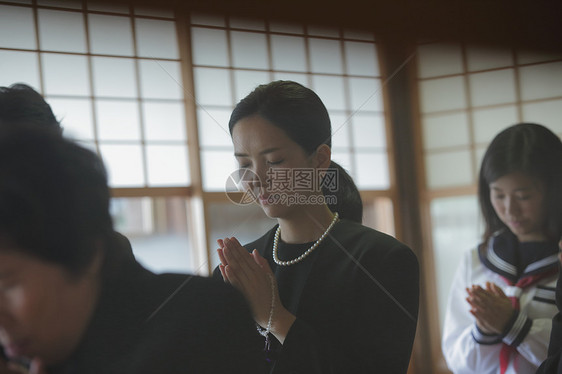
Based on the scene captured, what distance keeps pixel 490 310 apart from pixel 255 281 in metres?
0.60

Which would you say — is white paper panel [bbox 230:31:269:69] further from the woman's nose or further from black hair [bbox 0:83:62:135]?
the woman's nose

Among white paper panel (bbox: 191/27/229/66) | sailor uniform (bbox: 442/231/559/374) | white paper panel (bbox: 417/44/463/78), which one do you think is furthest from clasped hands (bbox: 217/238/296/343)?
white paper panel (bbox: 417/44/463/78)

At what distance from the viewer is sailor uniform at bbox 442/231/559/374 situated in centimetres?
109

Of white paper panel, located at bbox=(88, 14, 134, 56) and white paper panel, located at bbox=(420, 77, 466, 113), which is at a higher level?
white paper panel, located at bbox=(88, 14, 134, 56)

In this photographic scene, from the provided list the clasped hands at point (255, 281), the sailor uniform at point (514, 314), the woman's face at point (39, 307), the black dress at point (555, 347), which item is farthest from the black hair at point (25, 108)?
the black dress at point (555, 347)

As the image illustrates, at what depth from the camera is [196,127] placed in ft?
2.51

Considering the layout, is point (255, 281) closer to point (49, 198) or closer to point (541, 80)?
point (49, 198)

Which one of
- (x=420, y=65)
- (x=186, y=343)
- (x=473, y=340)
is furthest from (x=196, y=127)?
(x=473, y=340)

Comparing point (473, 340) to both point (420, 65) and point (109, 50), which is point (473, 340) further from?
point (109, 50)

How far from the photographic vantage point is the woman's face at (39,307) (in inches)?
23.0

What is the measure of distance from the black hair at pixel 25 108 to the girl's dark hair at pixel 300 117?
0.80 ft

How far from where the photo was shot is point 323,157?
826 mm

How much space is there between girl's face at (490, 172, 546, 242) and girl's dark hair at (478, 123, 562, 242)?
1 cm

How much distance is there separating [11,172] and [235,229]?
0.31 meters
